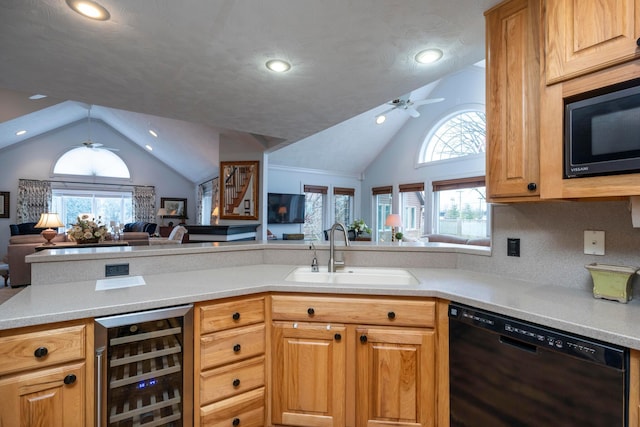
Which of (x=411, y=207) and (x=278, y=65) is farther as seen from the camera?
(x=411, y=207)

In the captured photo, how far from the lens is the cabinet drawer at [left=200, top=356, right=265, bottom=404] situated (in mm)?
1474

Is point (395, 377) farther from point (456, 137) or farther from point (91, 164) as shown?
point (91, 164)

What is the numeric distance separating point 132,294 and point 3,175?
10357 millimetres

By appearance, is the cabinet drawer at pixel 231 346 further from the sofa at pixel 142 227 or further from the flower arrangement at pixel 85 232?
the sofa at pixel 142 227

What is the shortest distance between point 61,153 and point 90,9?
9.86 m

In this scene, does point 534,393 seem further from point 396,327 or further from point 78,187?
point 78,187

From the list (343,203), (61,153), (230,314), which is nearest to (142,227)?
(61,153)

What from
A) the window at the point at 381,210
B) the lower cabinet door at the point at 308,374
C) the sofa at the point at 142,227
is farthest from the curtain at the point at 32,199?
the lower cabinet door at the point at 308,374

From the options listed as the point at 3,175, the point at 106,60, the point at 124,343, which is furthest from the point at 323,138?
the point at 3,175

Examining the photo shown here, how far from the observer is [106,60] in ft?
6.72

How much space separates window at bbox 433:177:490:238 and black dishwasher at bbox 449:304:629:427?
17.7 ft

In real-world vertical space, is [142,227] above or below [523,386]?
above

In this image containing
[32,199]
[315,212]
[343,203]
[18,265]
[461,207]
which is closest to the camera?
[18,265]

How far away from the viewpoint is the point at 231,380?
1.54 metres
